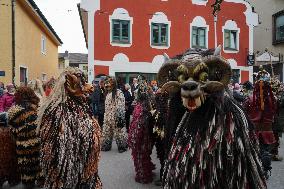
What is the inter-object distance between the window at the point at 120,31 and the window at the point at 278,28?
1087 centimetres

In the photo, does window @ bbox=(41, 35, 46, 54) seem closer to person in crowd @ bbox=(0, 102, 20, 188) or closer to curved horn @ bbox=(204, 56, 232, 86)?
person in crowd @ bbox=(0, 102, 20, 188)

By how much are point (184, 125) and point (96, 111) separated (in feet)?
28.3

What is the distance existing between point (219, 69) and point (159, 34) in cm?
1761

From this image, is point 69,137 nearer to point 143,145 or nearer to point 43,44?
point 143,145

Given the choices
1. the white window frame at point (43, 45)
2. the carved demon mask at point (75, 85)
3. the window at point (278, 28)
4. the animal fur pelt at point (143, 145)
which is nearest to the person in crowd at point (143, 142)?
the animal fur pelt at point (143, 145)

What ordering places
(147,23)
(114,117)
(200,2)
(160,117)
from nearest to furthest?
(160,117) < (114,117) < (147,23) < (200,2)

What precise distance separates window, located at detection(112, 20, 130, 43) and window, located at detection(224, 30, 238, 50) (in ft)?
18.9

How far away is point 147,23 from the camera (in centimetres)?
1953

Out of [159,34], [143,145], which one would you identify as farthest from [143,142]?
[159,34]

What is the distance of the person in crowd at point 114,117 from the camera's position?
916 cm

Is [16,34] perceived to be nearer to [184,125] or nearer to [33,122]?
[33,122]

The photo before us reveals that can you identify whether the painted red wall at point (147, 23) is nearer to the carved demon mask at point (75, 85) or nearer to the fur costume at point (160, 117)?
the fur costume at point (160, 117)

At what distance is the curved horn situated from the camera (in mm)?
2477

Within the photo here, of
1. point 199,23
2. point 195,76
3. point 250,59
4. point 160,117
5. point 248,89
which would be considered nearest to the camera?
point 195,76
